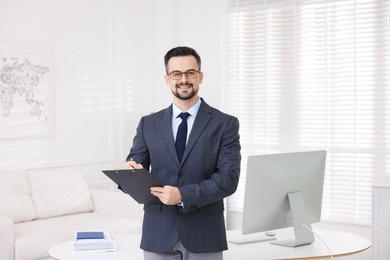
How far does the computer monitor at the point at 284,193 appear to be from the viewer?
9.38 feet

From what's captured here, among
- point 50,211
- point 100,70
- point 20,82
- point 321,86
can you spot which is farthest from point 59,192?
point 321,86

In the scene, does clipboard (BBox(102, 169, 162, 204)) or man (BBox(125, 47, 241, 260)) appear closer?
clipboard (BBox(102, 169, 162, 204))

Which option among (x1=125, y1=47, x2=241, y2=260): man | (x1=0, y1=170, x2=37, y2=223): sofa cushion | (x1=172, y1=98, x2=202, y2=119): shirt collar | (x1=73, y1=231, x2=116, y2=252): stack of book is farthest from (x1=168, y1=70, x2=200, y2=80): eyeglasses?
(x1=0, y1=170, x2=37, y2=223): sofa cushion

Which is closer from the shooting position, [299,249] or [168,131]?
[168,131]

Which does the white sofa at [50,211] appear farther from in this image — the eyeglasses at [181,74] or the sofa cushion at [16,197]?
the eyeglasses at [181,74]

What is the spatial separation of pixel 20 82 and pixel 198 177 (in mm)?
3278

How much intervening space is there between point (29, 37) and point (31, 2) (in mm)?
321

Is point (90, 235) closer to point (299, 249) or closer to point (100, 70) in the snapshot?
point (299, 249)

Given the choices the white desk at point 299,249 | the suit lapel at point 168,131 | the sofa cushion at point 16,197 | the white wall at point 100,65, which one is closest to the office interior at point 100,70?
the white wall at point 100,65

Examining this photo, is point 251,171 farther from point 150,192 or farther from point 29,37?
point 29,37

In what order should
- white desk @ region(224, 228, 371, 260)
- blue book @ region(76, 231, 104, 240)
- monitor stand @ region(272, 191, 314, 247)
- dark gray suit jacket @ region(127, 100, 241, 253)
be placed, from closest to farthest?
1. dark gray suit jacket @ region(127, 100, 241, 253)
2. white desk @ region(224, 228, 371, 260)
3. monitor stand @ region(272, 191, 314, 247)
4. blue book @ region(76, 231, 104, 240)

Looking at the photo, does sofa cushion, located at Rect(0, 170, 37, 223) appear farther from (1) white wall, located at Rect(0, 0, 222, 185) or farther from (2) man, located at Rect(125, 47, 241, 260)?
(2) man, located at Rect(125, 47, 241, 260)

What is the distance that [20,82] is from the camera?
5.22 m

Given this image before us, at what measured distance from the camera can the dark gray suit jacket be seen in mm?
2377
